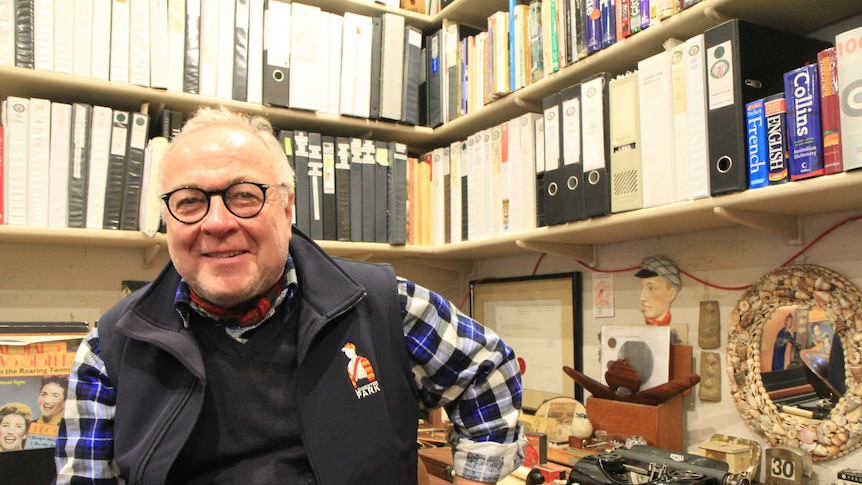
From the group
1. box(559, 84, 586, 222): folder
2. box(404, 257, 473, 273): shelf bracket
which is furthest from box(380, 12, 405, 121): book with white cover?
box(559, 84, 586, 222): folder

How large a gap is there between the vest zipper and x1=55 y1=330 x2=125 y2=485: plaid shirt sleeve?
0.13 metres

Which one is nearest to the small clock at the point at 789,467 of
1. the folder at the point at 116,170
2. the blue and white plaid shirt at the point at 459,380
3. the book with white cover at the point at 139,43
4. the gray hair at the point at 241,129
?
the blue and white plaid shirt at the point at 459,380

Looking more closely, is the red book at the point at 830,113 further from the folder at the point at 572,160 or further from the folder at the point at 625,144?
the folder at the point at 572,160

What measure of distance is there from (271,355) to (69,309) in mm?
1109

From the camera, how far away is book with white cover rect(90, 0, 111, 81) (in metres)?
1.68

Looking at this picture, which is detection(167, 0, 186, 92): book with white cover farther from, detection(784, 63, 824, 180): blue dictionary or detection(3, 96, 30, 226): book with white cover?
detection(784, 63, 824, 180): blue dictionary

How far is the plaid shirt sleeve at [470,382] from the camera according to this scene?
113 centimetres

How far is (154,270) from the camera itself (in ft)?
6.45

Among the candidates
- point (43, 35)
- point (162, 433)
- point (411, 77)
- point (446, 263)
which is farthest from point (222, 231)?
point (446, 263)

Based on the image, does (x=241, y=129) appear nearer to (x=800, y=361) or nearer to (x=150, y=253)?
(x=150, y=253)

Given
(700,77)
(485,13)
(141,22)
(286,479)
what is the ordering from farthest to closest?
(485,13)
(141,22)
(700,77)
(286,479)

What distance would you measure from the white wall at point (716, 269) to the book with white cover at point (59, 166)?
58.3 inches

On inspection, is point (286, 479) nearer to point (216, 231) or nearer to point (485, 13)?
point (216, 231)

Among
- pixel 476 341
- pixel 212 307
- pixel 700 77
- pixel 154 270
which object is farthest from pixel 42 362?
pixel 700 77
